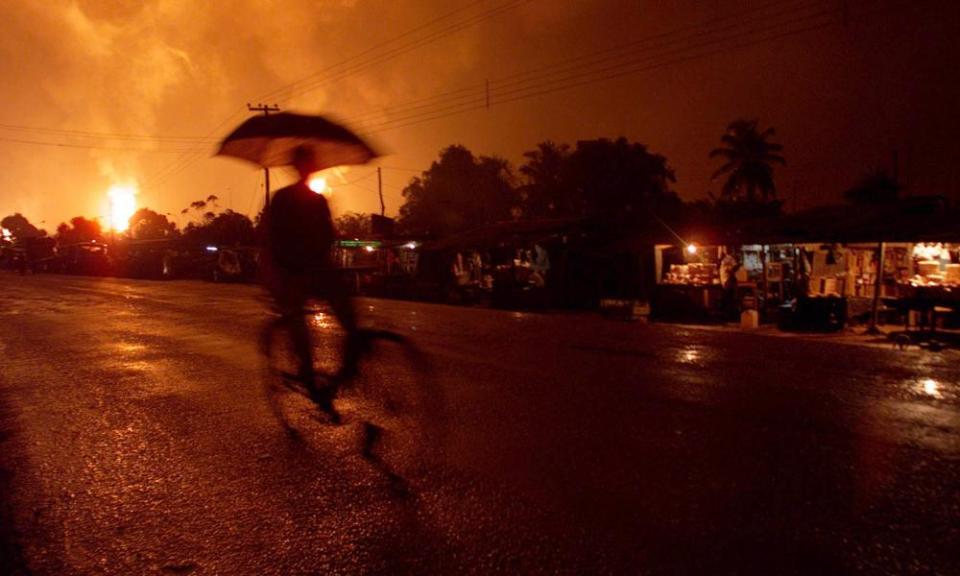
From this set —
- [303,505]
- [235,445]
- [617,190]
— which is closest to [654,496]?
[303,505]

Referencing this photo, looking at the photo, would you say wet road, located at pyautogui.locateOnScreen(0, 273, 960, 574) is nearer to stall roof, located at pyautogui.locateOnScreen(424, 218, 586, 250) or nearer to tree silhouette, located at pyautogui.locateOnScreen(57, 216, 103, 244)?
stall roof, located at pyautogui.locateOnScreen(424, 218, 586, 250)

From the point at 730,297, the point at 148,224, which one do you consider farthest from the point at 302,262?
the point at 148,224

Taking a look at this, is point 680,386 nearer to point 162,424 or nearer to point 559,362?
point 559,362

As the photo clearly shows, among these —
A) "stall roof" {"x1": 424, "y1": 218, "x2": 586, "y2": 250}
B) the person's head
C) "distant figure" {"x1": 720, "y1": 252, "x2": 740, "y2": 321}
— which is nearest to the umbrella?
the person's head

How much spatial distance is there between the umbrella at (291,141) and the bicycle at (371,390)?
170cm

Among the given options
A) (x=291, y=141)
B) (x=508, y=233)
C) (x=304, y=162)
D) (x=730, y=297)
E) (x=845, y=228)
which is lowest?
(x=730, y=297)

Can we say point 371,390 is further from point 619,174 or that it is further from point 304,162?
point 619,174

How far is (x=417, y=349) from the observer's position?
8125mm

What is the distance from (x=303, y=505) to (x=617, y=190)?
39403 mm

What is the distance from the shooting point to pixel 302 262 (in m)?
5.73

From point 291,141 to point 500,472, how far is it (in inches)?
163

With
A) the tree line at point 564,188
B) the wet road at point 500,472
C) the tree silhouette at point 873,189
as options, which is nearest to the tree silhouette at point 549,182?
the tree line at point 564,188

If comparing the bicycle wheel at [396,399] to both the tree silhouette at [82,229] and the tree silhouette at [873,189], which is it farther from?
the tree silhouette at [82,229]

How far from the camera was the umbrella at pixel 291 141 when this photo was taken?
249 inches
